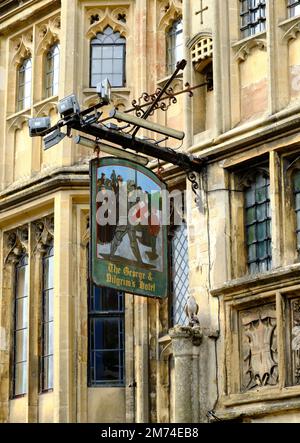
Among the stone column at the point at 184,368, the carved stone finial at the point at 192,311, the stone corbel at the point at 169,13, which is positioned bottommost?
the stone column at the point at 184,368

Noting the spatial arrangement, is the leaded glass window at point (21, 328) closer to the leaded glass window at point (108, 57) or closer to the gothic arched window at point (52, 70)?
the gothic arched window at point (52, 70)

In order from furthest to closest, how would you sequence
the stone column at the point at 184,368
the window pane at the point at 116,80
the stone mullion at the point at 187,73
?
1. the window pane at the point at 116,80
2. the stone mullion at the point at 187,73
3. the stone column at the point at 184,368

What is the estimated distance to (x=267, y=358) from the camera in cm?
1911

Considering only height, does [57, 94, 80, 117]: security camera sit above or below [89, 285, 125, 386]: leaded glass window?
above

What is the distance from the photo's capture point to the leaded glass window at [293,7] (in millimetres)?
20172

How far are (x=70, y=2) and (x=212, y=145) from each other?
411 centimetres

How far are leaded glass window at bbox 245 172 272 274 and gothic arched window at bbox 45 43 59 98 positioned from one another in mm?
4540

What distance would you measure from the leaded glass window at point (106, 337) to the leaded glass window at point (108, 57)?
3.42 metres

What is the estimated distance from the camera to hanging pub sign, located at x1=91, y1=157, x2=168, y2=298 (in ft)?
63.6

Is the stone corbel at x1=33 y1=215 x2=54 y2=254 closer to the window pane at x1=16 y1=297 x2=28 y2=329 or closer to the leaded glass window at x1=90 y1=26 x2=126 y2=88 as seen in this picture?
the window pane at x1=16 y1=297 x2=28 y2=329

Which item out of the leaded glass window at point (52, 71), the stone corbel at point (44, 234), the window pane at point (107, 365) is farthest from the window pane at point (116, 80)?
the window pane at point (107, 365)

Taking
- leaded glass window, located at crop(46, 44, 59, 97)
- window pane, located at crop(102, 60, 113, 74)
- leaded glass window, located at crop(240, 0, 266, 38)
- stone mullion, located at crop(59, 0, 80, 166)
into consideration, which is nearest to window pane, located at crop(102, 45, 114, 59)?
window pane, located at crop(102, 60, 113, 74)
